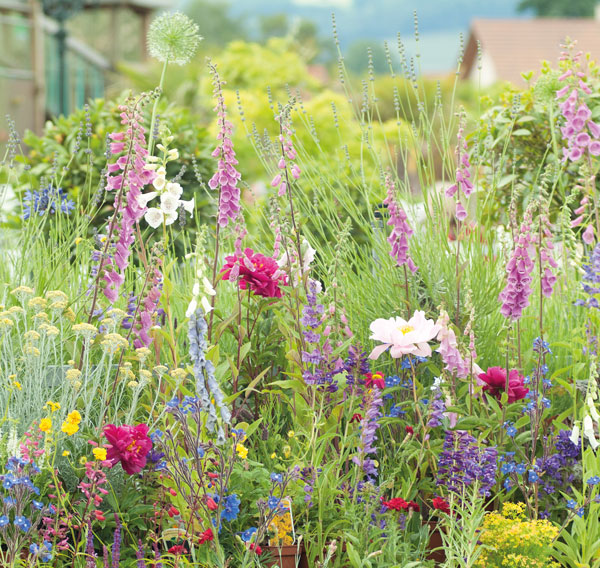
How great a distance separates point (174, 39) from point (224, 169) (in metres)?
1.21

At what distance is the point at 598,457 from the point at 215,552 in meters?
1.25

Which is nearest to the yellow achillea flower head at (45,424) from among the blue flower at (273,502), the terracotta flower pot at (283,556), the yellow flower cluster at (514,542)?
the blue flower at (273,502)

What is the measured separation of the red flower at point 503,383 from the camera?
105 inches

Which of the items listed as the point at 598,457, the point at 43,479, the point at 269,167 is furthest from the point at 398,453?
the point at 269,167

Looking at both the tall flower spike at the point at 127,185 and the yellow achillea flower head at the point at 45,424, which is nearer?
the yellow achillea flower head at the point at 45,424

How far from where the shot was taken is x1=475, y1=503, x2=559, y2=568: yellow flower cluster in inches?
88.4

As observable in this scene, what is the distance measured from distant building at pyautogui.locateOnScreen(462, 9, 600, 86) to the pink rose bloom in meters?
38.2

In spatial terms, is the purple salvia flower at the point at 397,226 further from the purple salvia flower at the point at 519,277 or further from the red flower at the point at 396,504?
the red flower at the point at 396,504

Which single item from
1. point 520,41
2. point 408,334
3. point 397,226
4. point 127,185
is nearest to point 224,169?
point 127,185

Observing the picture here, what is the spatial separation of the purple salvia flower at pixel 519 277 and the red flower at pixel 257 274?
0.80 m

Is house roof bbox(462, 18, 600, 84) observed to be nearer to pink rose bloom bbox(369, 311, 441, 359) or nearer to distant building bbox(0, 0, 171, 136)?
distant building bbox(0, 0, 171, 136)

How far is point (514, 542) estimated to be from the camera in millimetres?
2277

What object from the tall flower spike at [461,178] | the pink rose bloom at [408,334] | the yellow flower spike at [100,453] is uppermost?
the tall flower spike at [461,178]

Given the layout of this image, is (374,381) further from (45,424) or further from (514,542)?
(45,424)
